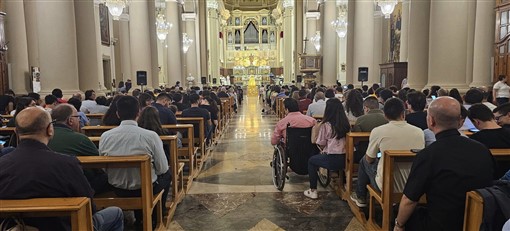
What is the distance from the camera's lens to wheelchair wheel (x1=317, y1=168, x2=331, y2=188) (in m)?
5.79

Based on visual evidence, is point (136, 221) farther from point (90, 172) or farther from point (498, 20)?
point (498, 20)

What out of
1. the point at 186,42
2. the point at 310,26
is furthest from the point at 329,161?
the point at 310,26

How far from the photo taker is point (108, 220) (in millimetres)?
3045

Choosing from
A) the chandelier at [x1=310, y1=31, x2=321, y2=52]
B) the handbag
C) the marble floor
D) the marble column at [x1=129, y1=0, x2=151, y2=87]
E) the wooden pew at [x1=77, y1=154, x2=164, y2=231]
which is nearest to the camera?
the wooden pew at [x1=77, y1=154, x2=164, y2=231]

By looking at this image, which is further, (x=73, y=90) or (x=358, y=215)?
(x=73, y=90)

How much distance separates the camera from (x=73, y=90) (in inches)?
367

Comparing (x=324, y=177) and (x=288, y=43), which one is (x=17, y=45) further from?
(x=288, y=43)

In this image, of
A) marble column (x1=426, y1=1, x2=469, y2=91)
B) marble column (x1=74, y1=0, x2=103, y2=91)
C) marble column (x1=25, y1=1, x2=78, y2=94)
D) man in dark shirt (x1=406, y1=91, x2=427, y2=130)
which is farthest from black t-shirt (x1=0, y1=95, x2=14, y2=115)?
marble column (x1=426, y1=1, x2=469, y2=91)

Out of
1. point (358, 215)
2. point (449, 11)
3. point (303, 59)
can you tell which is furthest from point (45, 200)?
point (303, 59)

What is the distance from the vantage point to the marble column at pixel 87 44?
10.1m

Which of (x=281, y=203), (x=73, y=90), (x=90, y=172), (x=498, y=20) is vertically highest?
(x=498, y=20)

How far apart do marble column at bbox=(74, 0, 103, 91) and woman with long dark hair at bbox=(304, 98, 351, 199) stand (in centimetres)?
687

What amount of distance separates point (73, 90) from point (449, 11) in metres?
8.43

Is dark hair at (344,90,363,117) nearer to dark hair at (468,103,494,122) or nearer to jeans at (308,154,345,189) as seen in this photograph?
jeans at (308,154,345,189)
